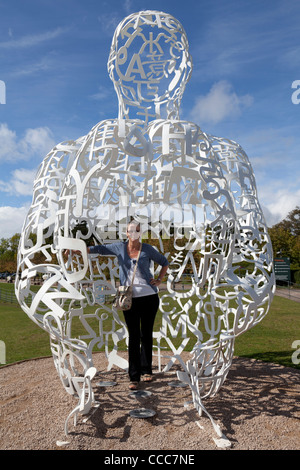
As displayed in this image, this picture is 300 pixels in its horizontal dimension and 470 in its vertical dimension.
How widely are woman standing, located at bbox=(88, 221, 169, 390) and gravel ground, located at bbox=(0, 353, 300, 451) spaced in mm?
538

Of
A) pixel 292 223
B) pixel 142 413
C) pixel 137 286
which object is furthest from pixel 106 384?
pixel 292 223

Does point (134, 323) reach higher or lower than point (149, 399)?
higher

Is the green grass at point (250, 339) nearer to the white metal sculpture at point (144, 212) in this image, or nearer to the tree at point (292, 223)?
the white metal sculpture at point (144, 212)

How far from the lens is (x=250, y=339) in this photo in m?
7.75

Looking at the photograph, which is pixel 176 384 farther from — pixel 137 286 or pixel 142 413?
pixel 137 286

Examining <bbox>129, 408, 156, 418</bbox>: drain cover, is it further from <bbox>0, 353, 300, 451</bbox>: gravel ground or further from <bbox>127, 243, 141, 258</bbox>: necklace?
<bbox>127, 243, 141, 258</bbox>: necklace

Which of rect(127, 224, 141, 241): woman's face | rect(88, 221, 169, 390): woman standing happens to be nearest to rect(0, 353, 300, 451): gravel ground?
rect(88, 221, 169, 390): woman standing

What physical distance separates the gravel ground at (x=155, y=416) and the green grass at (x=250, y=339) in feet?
3.95

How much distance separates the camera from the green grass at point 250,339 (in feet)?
21.2
